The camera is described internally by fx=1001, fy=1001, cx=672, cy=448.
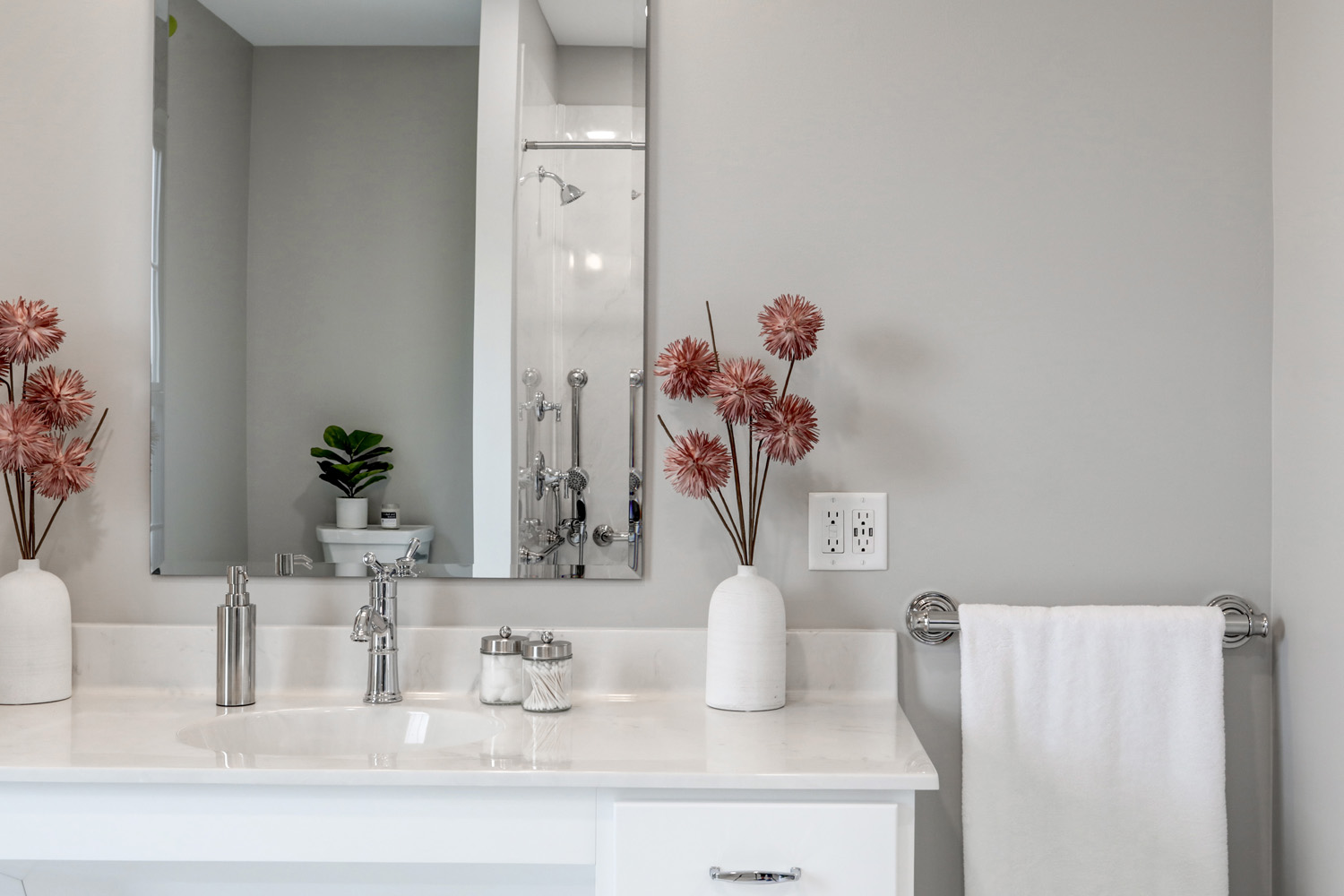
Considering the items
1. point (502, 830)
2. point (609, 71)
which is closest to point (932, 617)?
point (502, 830)

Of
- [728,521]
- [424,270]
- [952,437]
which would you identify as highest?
[424,270]

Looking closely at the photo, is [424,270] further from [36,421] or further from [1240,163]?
[1240,163]

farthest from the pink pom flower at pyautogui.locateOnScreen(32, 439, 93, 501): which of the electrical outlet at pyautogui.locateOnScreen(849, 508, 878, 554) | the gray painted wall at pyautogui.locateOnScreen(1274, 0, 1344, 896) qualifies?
the gray painted wall at pyautogui.locateOnScreen(1274, 0, 1344, 896)

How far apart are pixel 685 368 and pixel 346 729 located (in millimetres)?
659

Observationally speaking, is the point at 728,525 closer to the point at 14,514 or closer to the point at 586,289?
the point at 586,289

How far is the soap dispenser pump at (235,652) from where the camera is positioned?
4.35 feet

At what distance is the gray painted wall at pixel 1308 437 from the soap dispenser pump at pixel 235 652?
1392 mm

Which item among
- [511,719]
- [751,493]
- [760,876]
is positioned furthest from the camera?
[751,493]

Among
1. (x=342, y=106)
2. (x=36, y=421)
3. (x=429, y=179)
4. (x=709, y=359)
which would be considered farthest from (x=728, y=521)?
(x=36, y=421)

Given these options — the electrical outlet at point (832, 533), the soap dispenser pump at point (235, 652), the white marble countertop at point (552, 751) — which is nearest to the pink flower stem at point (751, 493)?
the electrical outlet at point (832, 533)

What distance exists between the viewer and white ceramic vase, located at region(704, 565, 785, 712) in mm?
1303

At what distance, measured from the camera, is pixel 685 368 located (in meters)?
1.33

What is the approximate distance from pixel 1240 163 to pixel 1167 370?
31 centimetres

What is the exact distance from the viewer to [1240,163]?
141cm
